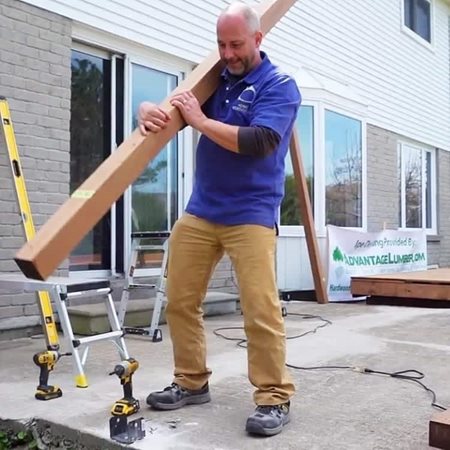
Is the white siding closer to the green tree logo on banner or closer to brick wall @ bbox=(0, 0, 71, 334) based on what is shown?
brick wall @ bbox=(0, 0, 71, 334)

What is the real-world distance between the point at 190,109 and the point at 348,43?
770 cm

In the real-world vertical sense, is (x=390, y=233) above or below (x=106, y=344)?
above

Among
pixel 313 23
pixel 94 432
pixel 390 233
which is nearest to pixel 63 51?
pixel 94 432

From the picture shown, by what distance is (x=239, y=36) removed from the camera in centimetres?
258

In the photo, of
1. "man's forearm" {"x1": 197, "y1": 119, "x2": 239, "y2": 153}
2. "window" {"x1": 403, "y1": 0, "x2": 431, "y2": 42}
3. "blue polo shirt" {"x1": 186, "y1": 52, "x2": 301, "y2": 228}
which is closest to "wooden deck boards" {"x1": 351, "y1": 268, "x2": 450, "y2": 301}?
"blue polo shirt" {"x1": 186, "y1": 52, "x2": 301, "y2": 228}

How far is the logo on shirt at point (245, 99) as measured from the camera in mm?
2674

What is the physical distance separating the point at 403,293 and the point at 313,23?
12.5ft

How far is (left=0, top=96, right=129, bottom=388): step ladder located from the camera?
10.8 ft

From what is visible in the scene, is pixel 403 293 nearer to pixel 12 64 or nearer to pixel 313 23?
pixel 313 23

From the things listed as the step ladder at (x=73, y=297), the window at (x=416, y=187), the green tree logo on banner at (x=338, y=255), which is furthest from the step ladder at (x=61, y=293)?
the window at (x=416, y=187)

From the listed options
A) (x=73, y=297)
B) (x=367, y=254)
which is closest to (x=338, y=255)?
(x=367, y=254)

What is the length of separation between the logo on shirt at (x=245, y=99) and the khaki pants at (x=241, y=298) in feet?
1.62

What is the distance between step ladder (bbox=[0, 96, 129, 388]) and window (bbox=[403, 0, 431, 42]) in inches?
359

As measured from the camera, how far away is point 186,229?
286 cm
